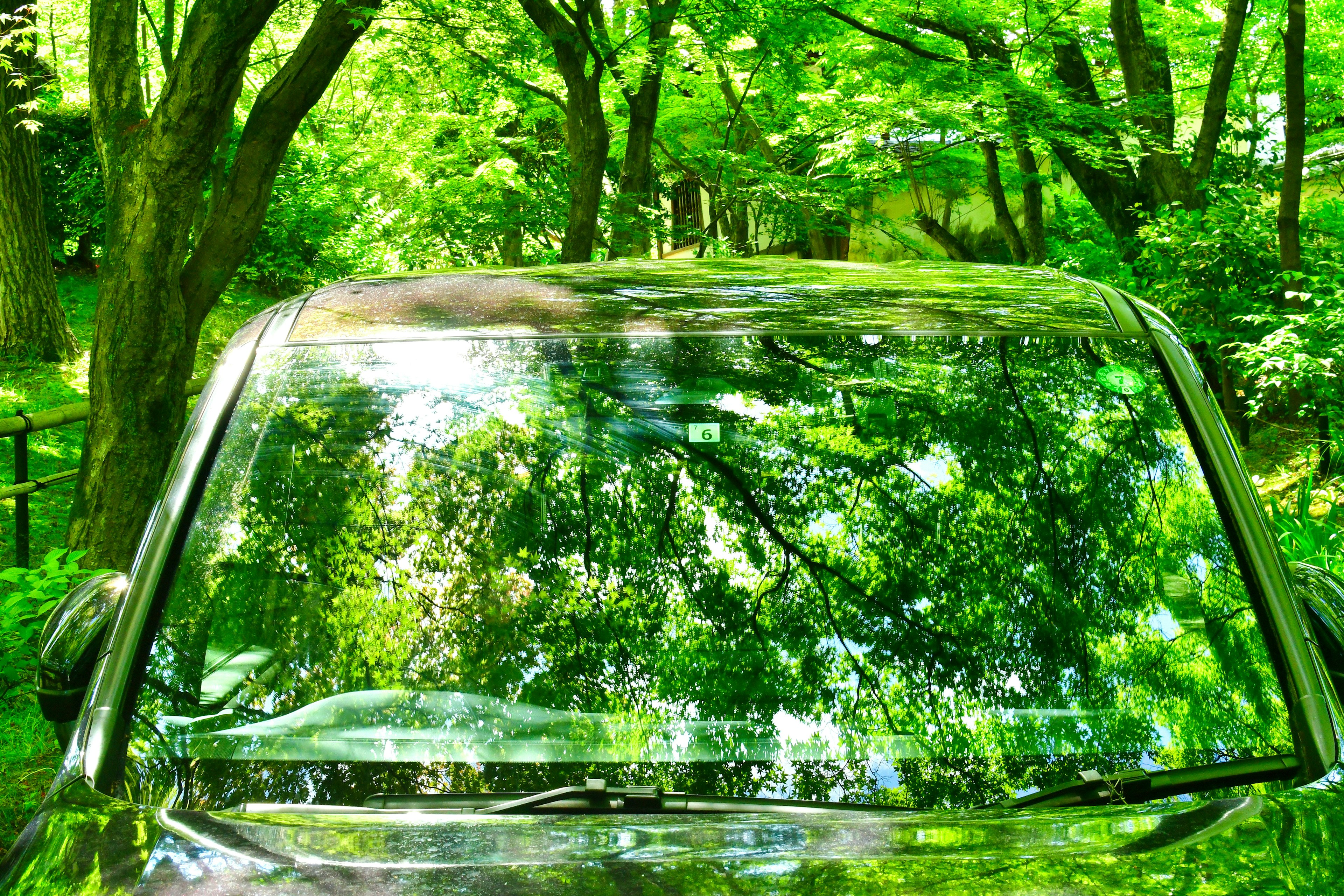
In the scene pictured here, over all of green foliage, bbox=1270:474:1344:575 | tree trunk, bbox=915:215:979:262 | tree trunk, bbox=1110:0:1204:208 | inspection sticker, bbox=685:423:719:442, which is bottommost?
green foliage, bbox=1270:474:1344:575

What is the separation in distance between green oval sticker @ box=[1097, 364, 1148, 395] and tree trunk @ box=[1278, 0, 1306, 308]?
6.95 m

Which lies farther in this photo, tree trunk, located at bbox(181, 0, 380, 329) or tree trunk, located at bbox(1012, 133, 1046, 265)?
tree trunk, located at bbox(1012, 133, 1046, 265)

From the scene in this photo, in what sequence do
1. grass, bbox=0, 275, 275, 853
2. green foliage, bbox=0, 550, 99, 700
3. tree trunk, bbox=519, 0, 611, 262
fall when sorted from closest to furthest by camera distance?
green foliage, bbox=0, 550, 99, 700, grass, bbox=0, 275, 275, 853, tree trunk, bbox=519, 0, 611, 262

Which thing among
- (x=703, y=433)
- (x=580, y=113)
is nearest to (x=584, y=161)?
(x=580, y=113)

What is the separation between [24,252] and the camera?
11914 millimetres

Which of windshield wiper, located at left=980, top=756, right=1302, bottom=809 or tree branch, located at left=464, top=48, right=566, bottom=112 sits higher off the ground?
tree branch, located at left=464, top=48, right=566, bottom=112

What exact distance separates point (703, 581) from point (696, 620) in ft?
0.25

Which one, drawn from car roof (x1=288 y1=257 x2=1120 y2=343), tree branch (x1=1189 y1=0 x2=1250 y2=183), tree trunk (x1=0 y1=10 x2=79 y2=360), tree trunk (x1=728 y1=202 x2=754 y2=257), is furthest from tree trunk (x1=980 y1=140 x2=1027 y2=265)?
car roof (x1=288 y1=257 x2=1120 y2=343)

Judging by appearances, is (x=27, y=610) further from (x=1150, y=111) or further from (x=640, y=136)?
(x=1150, y=111)

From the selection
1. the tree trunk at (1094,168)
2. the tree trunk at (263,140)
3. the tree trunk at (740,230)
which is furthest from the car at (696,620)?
the tree trunk at (740,230)

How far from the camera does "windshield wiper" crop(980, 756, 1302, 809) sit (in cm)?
164

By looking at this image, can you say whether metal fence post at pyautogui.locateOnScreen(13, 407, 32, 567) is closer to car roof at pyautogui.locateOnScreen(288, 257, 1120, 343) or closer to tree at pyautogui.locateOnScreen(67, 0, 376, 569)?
tree at pyautogui.locateOnScreen(67, 0, 376, 569)

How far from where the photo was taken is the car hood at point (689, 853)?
4.23 ft

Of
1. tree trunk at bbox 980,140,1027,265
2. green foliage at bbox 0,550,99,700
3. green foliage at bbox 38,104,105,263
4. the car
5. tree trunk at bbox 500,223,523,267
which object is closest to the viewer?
the car
